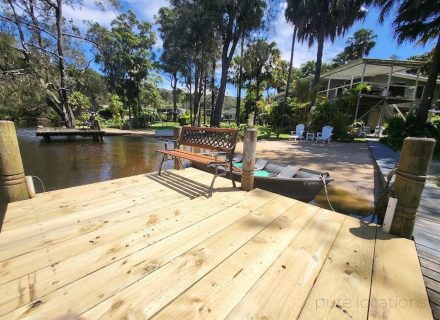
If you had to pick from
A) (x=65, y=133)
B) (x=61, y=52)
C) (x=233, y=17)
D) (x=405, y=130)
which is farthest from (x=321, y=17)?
(x=65, y=133)

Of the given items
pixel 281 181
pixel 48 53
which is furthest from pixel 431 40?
pixel 48 53

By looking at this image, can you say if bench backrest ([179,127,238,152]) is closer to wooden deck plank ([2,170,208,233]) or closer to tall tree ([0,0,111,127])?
wooden deck plank ([2,170,208,233])

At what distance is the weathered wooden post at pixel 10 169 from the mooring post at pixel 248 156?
2900 millimetres

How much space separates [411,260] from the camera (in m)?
1.89

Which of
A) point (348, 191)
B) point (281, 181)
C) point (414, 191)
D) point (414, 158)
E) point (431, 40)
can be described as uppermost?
point (431, 40)

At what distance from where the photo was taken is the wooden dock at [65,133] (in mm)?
14906

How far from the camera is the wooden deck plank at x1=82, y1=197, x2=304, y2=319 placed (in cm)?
134

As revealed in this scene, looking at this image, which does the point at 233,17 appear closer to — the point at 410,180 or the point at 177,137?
the point at 177,137

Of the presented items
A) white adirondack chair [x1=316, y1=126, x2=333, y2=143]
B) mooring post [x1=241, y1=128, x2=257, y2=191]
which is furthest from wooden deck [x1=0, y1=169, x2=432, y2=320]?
white adirondack chair [x1=316, y1=126, x2=333, y2=143]

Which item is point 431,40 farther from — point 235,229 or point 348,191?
point 235,229

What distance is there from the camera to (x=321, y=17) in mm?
16094

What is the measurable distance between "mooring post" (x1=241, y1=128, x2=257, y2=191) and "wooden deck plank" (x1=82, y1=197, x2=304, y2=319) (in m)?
1.02

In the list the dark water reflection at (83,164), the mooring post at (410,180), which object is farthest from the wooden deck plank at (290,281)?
the dark water reflection at (83,164)

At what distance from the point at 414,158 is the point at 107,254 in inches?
115
